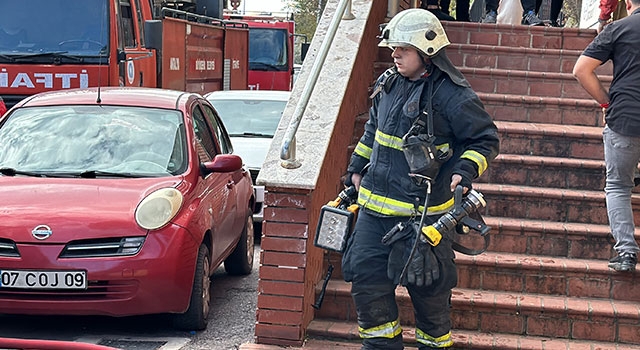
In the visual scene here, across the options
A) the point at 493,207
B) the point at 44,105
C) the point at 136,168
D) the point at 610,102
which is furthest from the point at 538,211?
the point at 44,105

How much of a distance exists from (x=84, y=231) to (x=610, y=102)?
10.7ft

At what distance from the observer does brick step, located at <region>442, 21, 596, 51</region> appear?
923 cm

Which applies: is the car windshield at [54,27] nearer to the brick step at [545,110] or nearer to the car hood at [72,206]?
the car hood at [72,206]

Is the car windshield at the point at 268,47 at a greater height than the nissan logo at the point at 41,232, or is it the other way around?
the nissan logo at the point at 41,232

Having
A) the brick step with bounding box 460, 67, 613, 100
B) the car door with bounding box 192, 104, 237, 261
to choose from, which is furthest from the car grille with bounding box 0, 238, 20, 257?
the brick step with bounding box 460, 67, 613, 100

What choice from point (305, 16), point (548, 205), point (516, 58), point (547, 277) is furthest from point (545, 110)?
point (305, 16)

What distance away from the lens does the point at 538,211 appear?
22.4 feet

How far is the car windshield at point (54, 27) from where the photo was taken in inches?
434

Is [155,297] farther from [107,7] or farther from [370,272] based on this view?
[107,7]

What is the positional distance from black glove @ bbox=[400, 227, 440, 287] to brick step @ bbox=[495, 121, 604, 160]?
283cm

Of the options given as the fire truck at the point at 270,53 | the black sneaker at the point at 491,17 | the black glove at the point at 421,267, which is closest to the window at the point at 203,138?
the black glove at the point at 421,267

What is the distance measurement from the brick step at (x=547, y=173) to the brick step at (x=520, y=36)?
233 cm

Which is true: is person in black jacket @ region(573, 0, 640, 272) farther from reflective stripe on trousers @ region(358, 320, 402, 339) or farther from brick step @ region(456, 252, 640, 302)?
reflective stripe on trousers @ region(358, 320, 402, 339)

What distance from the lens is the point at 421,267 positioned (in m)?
4.77
